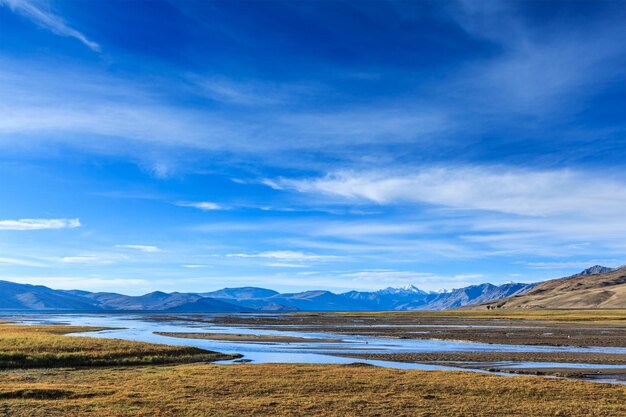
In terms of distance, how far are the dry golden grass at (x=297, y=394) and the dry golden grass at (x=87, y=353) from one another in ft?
16.9

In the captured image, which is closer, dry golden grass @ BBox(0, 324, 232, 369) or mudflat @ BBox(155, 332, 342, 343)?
dry golden grass @ BBox(0, 324, 232, 369)

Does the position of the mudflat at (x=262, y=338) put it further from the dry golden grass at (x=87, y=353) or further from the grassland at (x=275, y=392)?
the grassland at (x=275, y=392)

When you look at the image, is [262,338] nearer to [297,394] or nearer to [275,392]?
[275,392]

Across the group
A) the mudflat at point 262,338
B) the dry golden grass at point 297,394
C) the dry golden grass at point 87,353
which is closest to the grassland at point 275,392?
the dry golden grass at point 297,394

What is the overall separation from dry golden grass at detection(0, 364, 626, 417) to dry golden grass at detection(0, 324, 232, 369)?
203 inches

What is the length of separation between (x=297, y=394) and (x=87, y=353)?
1106 inches

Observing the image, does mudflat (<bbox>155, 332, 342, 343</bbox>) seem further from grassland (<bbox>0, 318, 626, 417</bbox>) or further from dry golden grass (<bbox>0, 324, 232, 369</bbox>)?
grassland (<bbox>0, 318, 626, 417</bbox>)

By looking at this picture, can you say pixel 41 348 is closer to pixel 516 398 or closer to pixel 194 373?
pixel 194 373

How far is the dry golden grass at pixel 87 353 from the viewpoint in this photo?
156 feet

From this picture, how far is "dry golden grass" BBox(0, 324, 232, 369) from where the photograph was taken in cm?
4747

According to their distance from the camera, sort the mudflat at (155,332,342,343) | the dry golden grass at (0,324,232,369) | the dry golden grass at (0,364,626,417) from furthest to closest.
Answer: the mudflat at (155,332,342,343), the dry golden grass at (0,324,232,369), the dry golden grass at (0,364,626,417)

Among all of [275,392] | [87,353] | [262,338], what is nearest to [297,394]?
[275,392]

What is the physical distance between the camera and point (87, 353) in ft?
168

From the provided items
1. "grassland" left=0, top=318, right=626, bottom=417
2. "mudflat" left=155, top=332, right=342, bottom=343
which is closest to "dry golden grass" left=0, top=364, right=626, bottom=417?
"grassland" left=0, top=318, right=626, bottom=417
